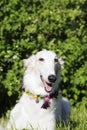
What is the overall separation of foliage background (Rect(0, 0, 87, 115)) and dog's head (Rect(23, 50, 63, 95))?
361 cm

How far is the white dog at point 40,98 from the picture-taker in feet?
24.2

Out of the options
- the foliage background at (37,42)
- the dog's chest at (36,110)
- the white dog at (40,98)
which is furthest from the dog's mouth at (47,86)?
the foliage background at (37,42)

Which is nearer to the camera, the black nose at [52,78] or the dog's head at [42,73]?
the black nose at [52,78]

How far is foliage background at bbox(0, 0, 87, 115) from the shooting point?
11.4 metres

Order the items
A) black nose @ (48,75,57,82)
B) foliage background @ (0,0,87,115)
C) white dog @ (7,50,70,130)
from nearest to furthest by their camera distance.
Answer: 1. black nose @ (48,75,57,82)
2. white dog @ (7,50,70,130)
3. foliage background @ (0,0,87,115)

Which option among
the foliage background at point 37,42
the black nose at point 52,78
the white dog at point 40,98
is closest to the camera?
the black nose at point 52,78

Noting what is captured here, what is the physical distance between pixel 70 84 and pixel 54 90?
4262 millimetres

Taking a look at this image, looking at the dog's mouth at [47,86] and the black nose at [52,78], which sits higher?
the black nose at [52,78]

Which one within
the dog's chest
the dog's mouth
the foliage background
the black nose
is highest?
the foliage background

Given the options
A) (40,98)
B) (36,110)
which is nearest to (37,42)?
(40,98)

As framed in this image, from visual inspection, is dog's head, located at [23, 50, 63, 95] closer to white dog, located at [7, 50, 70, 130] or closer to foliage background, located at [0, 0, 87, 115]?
white dog, located at [7, 50, 70, 130]

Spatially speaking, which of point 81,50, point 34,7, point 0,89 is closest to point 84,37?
point 81,50

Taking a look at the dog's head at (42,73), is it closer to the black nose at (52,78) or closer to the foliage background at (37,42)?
the black nose at (52,78)

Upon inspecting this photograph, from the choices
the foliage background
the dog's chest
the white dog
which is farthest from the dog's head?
the foliage background
